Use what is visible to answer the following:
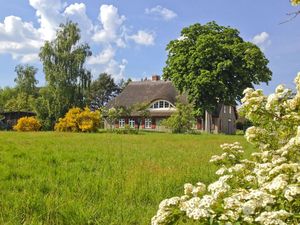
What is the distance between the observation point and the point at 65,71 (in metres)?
54.2

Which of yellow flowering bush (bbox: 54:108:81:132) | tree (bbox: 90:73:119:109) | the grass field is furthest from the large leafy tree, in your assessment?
tree (bbox: 90:73:119:109)

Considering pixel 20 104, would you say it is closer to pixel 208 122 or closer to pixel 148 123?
pixel 148 123

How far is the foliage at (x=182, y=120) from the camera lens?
154 ft

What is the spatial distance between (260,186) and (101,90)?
299ft

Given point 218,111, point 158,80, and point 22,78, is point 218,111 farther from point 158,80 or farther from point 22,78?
point 22,78

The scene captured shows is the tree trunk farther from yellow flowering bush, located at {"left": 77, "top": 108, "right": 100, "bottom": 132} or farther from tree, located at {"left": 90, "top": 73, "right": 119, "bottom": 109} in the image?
tree, located at {"left": 90, "top": 73, "right": 119, "bottom": 109}

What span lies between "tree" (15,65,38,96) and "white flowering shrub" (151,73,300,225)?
8941cm

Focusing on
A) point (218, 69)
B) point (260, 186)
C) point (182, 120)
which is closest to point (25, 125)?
point (182, 120)

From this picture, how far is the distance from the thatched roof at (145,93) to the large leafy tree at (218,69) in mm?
12554

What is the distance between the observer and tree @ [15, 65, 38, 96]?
90.1 metres

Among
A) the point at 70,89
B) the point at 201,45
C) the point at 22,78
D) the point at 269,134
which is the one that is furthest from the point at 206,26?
the point at 22,78

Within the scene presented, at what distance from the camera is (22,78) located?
91000 mm

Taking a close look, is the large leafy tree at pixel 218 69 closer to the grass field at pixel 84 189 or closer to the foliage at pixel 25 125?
the foliage at pixel 25 125

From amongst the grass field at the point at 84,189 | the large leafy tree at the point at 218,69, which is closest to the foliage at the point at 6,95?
the large leafy tree at the point at 218,69
